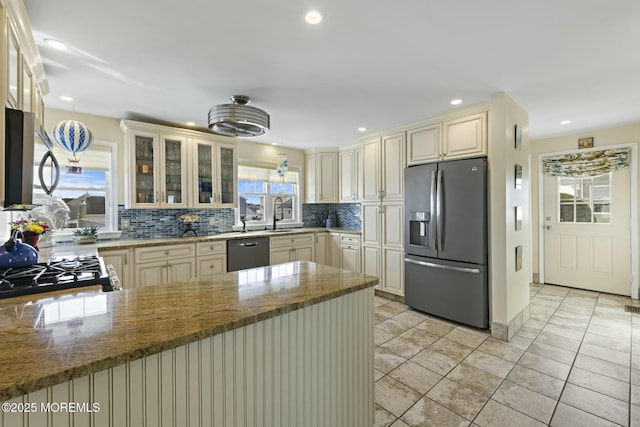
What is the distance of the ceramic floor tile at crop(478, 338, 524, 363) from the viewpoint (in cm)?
250

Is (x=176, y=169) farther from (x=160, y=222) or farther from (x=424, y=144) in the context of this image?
(x=424, y=144)

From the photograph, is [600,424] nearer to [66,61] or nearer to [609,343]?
[609,343]

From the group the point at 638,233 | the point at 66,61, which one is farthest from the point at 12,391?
the point at 638,233

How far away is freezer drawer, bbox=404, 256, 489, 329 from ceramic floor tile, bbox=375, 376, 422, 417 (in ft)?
4.35

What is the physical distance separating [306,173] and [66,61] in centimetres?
371

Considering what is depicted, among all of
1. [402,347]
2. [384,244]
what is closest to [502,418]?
[402,347]

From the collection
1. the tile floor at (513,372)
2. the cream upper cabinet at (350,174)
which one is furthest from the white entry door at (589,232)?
the cream upper cabinet at (350,174)

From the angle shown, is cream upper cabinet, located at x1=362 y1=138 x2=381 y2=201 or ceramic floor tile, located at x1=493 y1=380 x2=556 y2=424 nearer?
ceramic floor tile, located at x1=493 y1=380 x2=556 y2=424

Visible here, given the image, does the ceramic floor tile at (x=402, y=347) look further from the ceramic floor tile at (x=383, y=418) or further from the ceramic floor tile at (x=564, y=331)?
the ceramic floor tile at (x=564, y=331)

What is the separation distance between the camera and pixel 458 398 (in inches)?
78.4

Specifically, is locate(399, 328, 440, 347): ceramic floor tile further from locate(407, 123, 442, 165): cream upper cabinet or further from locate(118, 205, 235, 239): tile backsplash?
locate(118, 205, 235, 239): tile backsplash

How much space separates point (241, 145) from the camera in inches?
181

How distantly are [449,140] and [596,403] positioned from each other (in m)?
2.49

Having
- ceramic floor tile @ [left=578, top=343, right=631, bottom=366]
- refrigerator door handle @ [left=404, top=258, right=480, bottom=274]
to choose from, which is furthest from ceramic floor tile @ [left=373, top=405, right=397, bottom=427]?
ceramic floor tile @ [left=578, top=343, right=631, bottom=366]
